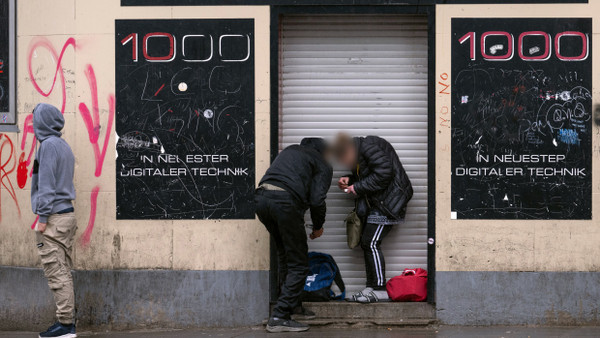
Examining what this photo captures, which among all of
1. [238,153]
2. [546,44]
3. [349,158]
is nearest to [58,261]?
[238,153]

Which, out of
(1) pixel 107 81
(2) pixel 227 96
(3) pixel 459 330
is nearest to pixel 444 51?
(2) pixel 227 96

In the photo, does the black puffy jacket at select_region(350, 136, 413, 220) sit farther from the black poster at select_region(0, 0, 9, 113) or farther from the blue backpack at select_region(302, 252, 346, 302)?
the black poster at select_region(0, 0, 9, 113)

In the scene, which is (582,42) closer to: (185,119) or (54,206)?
(185,119)

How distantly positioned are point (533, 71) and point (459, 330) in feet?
8.61

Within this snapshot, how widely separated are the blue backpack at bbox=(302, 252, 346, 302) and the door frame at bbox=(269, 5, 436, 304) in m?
0.35

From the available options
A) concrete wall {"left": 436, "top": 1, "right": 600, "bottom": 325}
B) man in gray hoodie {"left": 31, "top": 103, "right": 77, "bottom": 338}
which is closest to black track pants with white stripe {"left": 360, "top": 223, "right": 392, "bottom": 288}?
concrete wall {"left": 436, "top": 1, "right": 600, "bottom": 325}

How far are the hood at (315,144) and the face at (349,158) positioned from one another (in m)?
0.38

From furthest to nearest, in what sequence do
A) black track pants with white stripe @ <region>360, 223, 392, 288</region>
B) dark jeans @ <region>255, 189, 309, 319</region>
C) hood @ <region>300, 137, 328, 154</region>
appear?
1. black track pants with white stripe @ <region>360, 223, 392, 288</region>
2. hood @ <region>300, 137, 328, 154</region>
3. dark jeans @ <region>255, 189, 309, 319</region>

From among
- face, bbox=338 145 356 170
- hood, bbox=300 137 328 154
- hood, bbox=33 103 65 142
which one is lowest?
face, bbox=338 145 356 170

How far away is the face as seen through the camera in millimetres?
8242

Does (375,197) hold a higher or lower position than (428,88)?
lower

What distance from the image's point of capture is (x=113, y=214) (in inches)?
320

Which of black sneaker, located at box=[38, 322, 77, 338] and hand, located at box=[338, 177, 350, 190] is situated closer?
black sneaker, located at box=[38, 322, 77, 338]

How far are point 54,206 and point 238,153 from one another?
5.99ft
